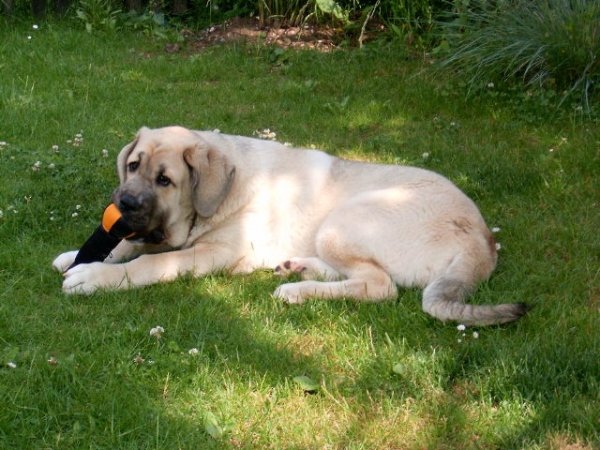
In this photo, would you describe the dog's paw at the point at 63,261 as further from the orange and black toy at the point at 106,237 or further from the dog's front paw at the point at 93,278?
the dog's front paw at the point at 93,278

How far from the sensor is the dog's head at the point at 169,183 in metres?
4.68

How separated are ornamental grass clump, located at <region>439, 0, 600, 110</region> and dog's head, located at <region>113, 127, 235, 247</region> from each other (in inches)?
152

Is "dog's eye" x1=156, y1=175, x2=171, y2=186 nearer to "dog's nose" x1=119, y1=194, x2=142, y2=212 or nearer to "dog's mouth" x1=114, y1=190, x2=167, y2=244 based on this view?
"dog's mouth" x1=114, y1=190, x2=167, y2=244

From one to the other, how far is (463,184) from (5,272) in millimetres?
3391

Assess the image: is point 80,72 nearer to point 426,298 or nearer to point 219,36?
point 219,36

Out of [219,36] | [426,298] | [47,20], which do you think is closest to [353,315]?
[426,298]

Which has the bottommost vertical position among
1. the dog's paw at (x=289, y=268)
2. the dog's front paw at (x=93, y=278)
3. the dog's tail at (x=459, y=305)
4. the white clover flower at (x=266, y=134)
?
the white clover flower at (x=266, y=134)

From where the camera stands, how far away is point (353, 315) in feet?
14.4

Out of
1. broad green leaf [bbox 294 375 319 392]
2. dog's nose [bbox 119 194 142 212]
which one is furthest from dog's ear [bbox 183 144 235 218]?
broad green leaf [bbox 294 375 319 392]

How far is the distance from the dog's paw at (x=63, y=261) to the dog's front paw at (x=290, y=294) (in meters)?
1.26

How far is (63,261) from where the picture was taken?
16.1ft

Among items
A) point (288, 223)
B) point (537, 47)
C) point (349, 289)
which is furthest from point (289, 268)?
point (537, 47)

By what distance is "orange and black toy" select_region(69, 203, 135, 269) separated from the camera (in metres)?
4.68

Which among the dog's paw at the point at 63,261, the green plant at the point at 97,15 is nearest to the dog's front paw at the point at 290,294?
the dog's paw at the point at 63,261
